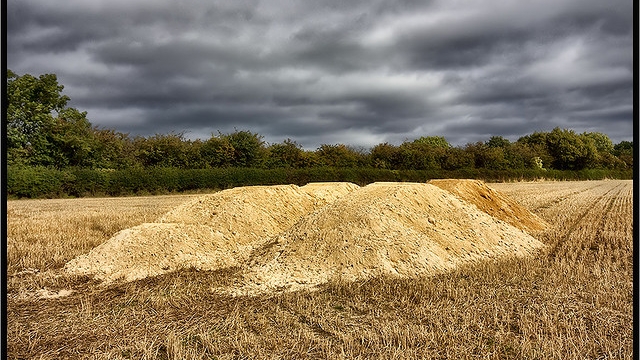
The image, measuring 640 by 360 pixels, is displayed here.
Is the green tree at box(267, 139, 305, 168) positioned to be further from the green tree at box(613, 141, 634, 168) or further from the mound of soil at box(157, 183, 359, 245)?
the green tree at box(613, 141, 634, 168)

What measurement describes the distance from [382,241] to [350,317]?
2.78 m

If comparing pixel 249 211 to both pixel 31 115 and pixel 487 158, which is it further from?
pixel 487 158

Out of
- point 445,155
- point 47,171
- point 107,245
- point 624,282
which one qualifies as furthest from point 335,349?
point 445,155

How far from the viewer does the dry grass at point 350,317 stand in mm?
4332

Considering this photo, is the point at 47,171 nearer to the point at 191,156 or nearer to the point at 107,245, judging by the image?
the point at 191,156

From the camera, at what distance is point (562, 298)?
227 inches

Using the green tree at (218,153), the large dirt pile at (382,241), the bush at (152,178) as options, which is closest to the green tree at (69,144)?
the bush at (152,178)

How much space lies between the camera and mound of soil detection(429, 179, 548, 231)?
40.6 ft

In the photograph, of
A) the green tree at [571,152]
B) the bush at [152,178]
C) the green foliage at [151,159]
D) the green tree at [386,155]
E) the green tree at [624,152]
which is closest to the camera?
the bush at [152,178]

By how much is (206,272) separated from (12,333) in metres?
3.10

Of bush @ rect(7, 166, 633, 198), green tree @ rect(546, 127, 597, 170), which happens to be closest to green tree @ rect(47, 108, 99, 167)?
bush @ rect(7, 166, 633, 198)

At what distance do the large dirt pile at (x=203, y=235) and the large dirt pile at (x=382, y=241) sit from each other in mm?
968

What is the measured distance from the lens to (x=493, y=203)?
12.9 metres

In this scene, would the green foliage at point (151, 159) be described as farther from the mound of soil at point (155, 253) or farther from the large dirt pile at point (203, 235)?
the mound of soil at point (155, 253)
